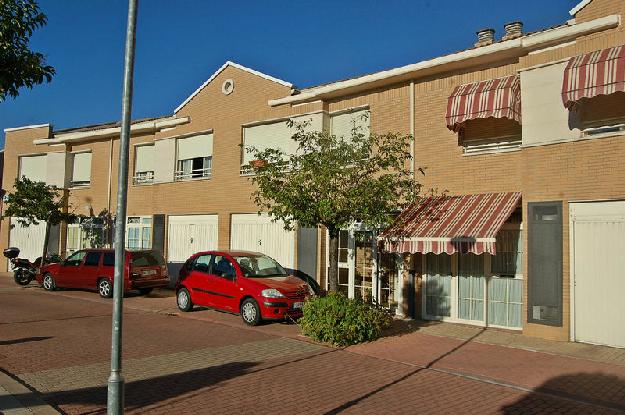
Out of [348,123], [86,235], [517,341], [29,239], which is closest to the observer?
[517,341]

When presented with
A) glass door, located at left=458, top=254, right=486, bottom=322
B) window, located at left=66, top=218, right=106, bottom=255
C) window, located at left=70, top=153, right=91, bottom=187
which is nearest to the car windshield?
glass door, located at left=458, top=254, right=486, bottom=322

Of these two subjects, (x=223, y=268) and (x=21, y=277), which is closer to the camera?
(x=223, y=268)

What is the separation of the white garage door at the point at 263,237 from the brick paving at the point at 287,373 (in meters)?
Result: 4.93

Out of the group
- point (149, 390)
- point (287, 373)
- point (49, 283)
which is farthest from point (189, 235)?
point (149, 390)

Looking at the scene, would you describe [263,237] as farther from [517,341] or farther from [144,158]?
[517,341]

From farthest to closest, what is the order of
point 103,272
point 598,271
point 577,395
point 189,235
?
point 189,235
point 103,272
point 598,271
point 577,395

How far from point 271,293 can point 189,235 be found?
8.71 m

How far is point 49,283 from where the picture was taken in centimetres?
1844

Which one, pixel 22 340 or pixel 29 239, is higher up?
pixel 29 239

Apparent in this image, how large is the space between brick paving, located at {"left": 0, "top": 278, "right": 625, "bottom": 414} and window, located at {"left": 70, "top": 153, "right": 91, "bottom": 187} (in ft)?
43.4

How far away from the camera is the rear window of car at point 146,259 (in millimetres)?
16250

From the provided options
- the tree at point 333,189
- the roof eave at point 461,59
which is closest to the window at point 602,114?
the roof eave at point 461,59

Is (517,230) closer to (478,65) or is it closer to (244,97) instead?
(478,65)

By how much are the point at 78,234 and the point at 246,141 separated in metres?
10.4
